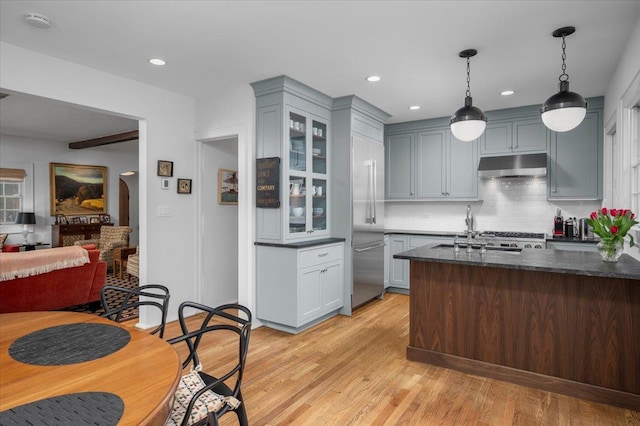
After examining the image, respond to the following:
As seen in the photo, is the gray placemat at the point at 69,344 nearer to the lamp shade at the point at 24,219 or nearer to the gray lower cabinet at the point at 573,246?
the gray lower cabinet at the point at 573,246

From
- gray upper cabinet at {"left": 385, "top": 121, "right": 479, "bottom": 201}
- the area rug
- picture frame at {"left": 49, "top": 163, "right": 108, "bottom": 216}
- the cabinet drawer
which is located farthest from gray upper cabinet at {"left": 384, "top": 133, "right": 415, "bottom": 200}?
picture frame at {"left": 49, "top": 163, "right": 108, "bottom": 216}

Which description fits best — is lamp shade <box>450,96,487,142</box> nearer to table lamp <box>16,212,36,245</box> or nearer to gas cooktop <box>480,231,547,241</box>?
gas cooktop <box>480,231,547,241</box>

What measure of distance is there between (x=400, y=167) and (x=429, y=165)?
17.6 inches

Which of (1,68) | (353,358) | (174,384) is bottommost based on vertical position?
(353,358)

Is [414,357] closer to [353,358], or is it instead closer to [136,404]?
[353,358]

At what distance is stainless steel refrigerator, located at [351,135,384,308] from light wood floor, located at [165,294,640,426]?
1129mm

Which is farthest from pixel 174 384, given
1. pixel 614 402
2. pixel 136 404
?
pixel 614 402

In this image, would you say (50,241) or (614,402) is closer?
(614,402)

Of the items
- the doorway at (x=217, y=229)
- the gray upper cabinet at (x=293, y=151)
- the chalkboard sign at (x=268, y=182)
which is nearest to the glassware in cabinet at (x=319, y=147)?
the gray upper cabinet at (x=293, y=151)

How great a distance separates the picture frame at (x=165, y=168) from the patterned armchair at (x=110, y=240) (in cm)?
371

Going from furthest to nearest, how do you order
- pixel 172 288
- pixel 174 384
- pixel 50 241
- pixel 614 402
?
pixel 50 241 → pixel 172 288 → pixel 614 402 → pixel 174 384

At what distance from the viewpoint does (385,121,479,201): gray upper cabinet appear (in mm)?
5246

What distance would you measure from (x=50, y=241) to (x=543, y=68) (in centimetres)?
842

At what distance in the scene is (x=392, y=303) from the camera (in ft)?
16.4
